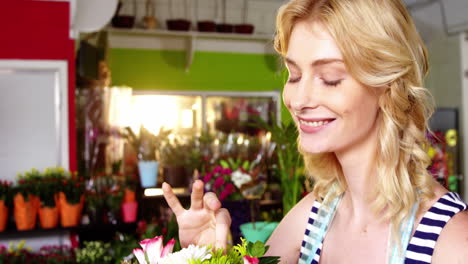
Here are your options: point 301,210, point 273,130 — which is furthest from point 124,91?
point 301,210

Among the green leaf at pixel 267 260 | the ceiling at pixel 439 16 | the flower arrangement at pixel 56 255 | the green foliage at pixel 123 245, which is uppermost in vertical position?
the ceiling at pixel 439 16

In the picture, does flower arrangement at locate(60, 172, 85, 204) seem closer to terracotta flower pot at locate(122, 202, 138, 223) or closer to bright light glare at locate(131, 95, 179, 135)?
terracotta flower pot at locate(122, 202, 138, 223)

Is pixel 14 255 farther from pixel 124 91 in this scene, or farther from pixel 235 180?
pixel 124 91

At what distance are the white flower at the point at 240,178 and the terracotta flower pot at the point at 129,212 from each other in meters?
1.23

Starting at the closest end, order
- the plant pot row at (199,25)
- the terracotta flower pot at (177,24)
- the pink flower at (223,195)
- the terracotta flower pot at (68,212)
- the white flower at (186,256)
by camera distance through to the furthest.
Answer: the white flower at (186,256) → the pink flower at (223,195) → the terracotta flower pot at (68,212) → the plant pot row at (199,25) → the terracotta flower pot at (177,24)

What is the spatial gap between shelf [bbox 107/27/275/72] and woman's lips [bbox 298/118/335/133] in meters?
4.99

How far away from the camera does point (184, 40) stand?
21.0ft

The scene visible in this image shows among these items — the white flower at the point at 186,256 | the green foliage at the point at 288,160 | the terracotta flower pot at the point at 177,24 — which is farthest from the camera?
the terracotta flower pot at the point at 177,24

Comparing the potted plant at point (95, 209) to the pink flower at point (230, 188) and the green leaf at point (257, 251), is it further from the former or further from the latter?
the green leaf at point (257, 251)

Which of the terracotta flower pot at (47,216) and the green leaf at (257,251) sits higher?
the green leaf at (257,251)

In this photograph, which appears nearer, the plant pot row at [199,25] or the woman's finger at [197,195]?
the woman's finger at [197,195]

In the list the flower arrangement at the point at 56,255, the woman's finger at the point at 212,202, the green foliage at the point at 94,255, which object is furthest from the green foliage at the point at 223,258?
the flower arrangement at the point at 56,255

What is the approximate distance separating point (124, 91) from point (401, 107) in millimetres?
4679

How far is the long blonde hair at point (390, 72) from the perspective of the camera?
0.97 m
